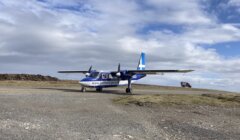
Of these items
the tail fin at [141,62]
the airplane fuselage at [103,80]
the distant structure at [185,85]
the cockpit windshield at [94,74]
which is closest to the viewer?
the airplane fuselage at [103,80]

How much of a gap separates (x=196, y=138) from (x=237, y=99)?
17.4m

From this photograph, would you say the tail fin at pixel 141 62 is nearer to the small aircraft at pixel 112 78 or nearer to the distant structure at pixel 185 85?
the small aircraft at pixel 112 78

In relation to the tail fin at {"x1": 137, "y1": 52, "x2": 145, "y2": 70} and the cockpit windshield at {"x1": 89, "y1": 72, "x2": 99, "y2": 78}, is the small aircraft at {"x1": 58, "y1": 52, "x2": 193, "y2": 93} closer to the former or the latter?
the cockpit windshield at {"x1": 89, "y1": 72, "x2": 99, "y2": 78}

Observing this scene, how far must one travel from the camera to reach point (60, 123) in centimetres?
1378

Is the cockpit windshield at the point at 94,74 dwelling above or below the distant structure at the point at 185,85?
above

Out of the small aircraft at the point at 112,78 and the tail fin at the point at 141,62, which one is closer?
the small aircraft at the point at 112,78

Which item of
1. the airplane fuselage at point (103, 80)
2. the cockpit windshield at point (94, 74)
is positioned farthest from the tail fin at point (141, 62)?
the cockpit windshield at point (94, 74)

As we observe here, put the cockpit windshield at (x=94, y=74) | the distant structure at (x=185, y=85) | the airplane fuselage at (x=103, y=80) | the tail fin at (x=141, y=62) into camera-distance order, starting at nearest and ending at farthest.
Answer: the airplane fuselage at (x=103, y=80)
the cockpit windshield at (x=94, y=74)
the tail fin at (x=141, y=62)
the distant structure at (x=185, y=85)

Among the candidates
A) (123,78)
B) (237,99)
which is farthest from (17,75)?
(237,99)

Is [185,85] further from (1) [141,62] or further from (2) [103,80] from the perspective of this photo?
(2) [103,80]

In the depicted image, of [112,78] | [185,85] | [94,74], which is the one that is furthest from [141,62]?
[185,85]

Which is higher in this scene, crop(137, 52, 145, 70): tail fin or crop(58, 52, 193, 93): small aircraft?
crop(137, 52, 145, 70): tail fin

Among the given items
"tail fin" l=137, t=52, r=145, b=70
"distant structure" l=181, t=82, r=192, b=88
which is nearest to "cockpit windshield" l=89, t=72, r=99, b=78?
"tail fin" l=137, t=52, r=145, b=70

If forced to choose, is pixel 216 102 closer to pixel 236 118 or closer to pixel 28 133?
pixel 236 118
